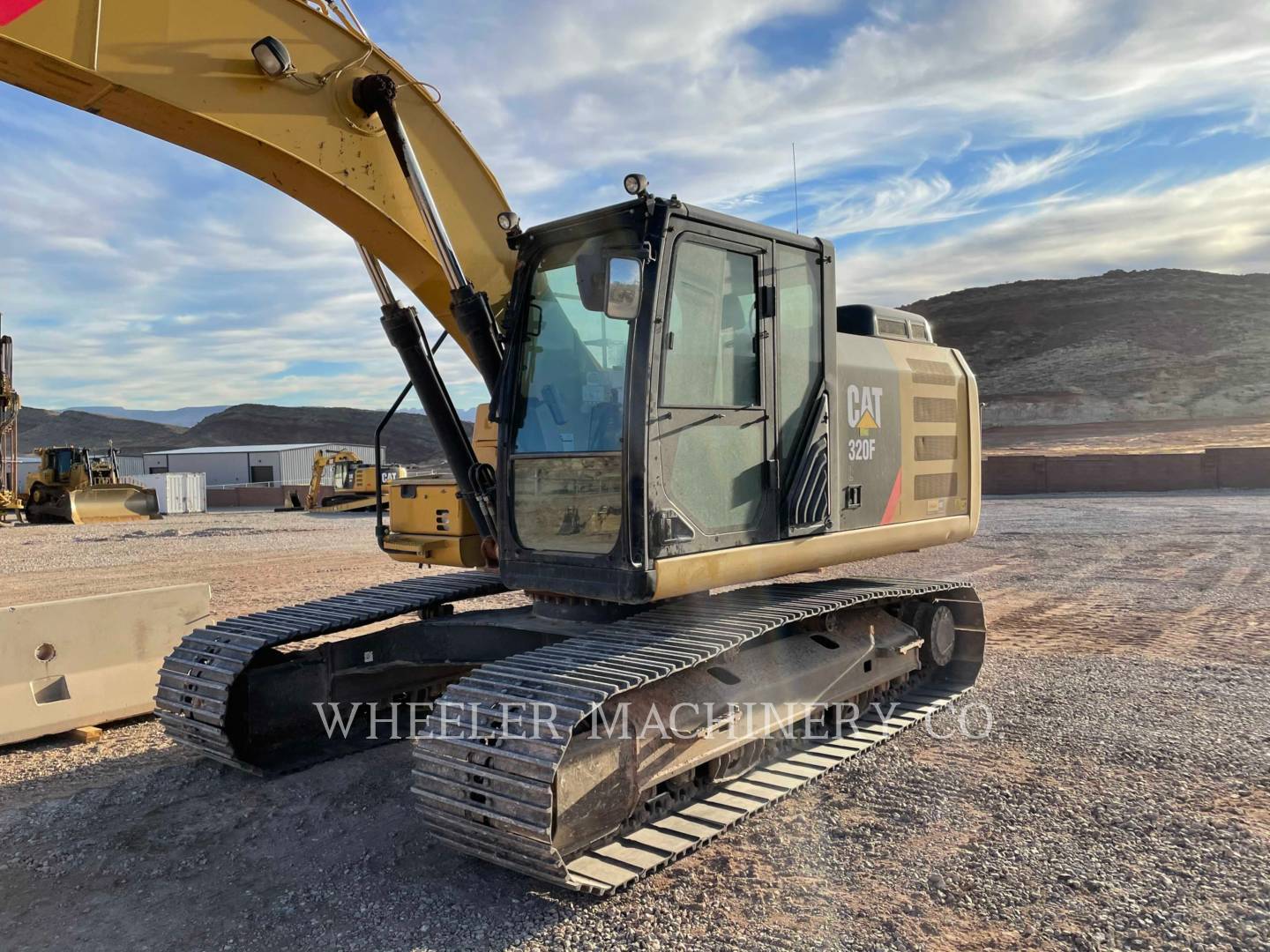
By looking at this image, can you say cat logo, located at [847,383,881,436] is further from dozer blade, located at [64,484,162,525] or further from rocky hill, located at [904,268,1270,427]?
rocky hill, located at [904,268,1270,427]

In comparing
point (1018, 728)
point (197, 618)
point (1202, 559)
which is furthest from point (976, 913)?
point (1202, 559)

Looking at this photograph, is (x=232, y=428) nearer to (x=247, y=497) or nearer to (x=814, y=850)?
(x=247, y=497)

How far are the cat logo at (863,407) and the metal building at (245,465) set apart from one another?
167ft

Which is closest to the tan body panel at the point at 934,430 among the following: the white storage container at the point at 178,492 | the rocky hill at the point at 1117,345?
the white storage container at the point at 178,492

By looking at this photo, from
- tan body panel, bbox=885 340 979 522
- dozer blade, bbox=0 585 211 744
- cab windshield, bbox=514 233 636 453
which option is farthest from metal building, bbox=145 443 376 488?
cab windshield, bbox=514 233 636 453

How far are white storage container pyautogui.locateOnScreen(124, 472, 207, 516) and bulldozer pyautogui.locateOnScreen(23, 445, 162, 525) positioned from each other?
471 centimetres

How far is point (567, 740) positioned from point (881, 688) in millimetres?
3316

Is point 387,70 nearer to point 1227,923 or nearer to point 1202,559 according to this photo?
point 1227,923

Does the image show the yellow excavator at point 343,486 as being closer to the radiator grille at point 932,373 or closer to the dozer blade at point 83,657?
the dozer blade at point 83,657

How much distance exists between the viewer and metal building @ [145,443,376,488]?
54.8 metres

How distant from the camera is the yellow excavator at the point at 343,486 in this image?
30141mm

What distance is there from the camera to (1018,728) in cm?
570

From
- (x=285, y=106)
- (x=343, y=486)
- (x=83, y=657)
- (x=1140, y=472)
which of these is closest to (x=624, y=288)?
(x=285, y=106)

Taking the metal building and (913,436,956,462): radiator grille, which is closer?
(913,436,956,462): radiator grille
